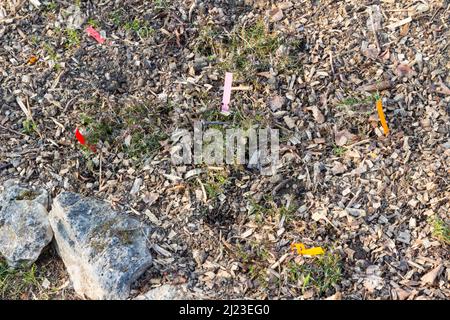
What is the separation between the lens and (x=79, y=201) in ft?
12.4

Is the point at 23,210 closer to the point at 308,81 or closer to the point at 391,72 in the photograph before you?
the point at 308,81

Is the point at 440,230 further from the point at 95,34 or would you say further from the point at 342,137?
the point at 95,34

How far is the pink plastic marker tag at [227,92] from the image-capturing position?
4.01 m

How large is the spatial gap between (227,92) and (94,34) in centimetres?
116

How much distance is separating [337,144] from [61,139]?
1.86m

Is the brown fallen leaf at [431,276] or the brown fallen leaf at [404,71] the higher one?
the brown fallen leaf at [404,71]

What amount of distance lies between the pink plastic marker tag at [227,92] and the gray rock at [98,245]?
97 centimetres

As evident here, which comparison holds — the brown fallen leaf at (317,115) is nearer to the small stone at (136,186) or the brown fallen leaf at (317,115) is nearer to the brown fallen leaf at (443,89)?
the brown fallen leaf at (443,89)

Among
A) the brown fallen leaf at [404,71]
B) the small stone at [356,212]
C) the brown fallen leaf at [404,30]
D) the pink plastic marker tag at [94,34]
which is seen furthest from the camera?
the pink plastic marker tag at [94,34]

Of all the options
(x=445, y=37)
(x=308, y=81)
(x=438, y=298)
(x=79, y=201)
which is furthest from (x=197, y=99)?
(x=438, y=298)

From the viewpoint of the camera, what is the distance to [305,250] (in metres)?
3.50

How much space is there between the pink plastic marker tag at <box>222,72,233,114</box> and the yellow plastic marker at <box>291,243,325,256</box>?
1033mm

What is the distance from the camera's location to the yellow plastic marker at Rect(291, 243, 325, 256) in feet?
11.4

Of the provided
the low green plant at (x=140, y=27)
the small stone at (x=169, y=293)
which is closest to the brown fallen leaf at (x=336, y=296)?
the small stone at (x=169, y=293)
